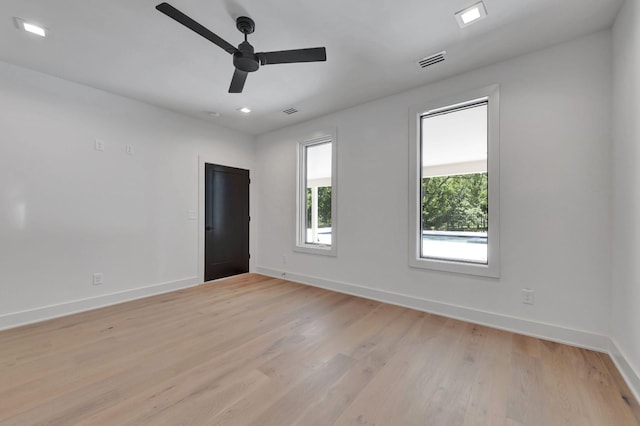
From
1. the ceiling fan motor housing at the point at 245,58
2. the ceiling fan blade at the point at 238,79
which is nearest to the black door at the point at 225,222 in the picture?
the ceiling fan blade at the point at 238,79

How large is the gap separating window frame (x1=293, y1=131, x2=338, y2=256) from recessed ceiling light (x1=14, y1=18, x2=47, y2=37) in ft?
10.7

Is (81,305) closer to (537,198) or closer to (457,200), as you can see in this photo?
(457,200)

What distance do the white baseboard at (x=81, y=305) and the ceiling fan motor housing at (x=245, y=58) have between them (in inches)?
134

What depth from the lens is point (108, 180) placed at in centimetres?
354

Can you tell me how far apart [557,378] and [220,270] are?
181 inches

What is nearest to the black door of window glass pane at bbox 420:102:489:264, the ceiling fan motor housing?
the ceiling fan motor housing

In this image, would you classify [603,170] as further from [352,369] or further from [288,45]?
[288,45]

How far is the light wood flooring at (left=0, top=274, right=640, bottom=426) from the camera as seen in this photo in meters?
1.60

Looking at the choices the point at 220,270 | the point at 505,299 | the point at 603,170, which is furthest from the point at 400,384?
Answer: the point at 220,270

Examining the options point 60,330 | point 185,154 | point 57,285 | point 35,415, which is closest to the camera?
point 35,415

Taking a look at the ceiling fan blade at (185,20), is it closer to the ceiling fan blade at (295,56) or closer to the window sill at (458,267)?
the ceiling fan blade at (295,56)

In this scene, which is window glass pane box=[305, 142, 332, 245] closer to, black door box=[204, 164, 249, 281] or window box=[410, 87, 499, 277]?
black door box=[204, 164, 249, 281]

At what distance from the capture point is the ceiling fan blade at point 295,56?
2094 millimetres

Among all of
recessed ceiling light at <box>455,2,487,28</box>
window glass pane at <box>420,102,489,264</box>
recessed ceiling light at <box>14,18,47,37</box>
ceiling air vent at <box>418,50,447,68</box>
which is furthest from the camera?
window glass pane at <box>420,102,489,264</box>
